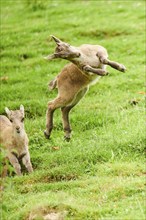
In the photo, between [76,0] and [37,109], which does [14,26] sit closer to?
[76,0]

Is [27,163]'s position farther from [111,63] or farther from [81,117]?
[81,117]

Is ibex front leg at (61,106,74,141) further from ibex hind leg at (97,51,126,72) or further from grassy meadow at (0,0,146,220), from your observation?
ibex hind leg at (97,51,126,72)

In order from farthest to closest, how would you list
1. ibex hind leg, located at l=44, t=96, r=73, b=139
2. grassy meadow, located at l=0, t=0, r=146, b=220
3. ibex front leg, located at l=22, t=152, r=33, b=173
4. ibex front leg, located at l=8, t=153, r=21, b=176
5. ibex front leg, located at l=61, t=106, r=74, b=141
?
ibex front leg, located at l=61, t=106, r=74, b=141 < ibex hind leg, located at l=44, t=96, r=73, b=139 < ibex front leg, located at l=22, t=152, r=33, b=173 < ibex front leg, located at l=8, t=153, r=21, b=176 < grassy meadow, located at l=0, t=0, r=146, b=220

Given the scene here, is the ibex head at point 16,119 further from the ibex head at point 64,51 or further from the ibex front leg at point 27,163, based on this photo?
the ibex head at point 64,51

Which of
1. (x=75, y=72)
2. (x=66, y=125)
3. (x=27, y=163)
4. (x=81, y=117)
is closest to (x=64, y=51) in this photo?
(x=75, y=72)

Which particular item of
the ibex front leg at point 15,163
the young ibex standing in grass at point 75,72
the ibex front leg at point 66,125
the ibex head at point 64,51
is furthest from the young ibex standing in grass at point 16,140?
the ibex head at point 64,51

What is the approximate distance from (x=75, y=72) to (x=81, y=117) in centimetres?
186

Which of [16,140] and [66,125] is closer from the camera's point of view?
[16,140]

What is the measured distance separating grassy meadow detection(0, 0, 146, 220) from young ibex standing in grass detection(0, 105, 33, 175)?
11.7 inches

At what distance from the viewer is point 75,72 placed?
9086mm

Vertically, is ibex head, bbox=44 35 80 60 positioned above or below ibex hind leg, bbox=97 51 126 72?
above

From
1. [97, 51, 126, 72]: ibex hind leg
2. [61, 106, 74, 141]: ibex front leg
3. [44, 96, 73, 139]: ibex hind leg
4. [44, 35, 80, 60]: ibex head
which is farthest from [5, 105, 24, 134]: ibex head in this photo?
[97, 51, 126, 72]: ibex hind leg

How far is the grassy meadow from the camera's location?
279 inches

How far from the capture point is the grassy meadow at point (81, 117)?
7074 mm
